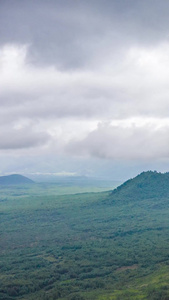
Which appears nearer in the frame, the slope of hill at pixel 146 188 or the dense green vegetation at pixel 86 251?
the dense green vegetation at pixel 86 251

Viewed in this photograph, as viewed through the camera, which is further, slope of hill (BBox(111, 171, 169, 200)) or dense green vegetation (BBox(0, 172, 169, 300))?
slope of hill (BBox(111, 171, 169, 200))

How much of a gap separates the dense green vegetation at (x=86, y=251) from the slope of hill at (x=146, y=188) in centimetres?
824

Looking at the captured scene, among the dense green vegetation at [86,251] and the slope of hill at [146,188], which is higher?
the slope of hill at [146,188]

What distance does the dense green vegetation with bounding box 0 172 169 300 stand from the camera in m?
60.1

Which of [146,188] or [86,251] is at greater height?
[146,188]

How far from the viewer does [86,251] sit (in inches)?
3396

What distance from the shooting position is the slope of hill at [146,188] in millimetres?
169500

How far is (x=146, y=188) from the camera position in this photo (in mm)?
A: 176000

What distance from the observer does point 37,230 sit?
116250mm

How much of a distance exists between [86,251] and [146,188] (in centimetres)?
9595

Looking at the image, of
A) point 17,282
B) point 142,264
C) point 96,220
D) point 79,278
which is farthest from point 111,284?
point 96,220

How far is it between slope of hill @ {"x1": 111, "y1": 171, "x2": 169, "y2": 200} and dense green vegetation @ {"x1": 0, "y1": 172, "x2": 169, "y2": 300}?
8243 millimetres

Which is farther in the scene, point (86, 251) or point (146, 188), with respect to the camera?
point (146, 188)

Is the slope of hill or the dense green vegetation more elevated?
the slope of hill
